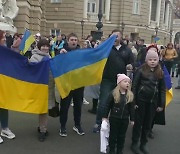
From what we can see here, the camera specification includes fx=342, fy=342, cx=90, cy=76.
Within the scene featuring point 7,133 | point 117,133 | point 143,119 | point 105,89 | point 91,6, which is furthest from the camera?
point 91,6

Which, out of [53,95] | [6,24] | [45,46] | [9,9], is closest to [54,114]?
[53,95]

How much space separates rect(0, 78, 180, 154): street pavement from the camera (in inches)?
222

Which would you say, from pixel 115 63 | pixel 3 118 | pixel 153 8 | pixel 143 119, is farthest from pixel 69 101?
pixel 153 8

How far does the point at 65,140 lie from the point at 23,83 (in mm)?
1269

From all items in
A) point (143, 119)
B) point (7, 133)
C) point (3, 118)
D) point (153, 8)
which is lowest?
point (7, 133)

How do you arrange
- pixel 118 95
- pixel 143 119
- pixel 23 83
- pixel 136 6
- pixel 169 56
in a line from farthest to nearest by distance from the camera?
1. pixel 136 6
2. pixel 169 56
3. pixel 23 83
4. pixel 143 119
5. pixel 118 95

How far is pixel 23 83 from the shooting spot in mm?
6012

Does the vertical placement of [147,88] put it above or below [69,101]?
above

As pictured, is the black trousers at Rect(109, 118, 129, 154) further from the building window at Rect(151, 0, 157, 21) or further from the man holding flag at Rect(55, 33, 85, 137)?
the building window at Rect(151, 0, 157, 21)

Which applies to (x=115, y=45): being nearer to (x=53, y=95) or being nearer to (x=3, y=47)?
(x=53, y=95)

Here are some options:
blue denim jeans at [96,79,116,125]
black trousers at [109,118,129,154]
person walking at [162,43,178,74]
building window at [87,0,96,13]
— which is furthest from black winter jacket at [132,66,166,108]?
building window at [87,0,96,13]

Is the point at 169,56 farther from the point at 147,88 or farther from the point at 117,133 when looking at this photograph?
the point at 117,133

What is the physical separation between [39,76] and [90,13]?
32923 millimetres

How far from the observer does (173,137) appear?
22.0 ft
